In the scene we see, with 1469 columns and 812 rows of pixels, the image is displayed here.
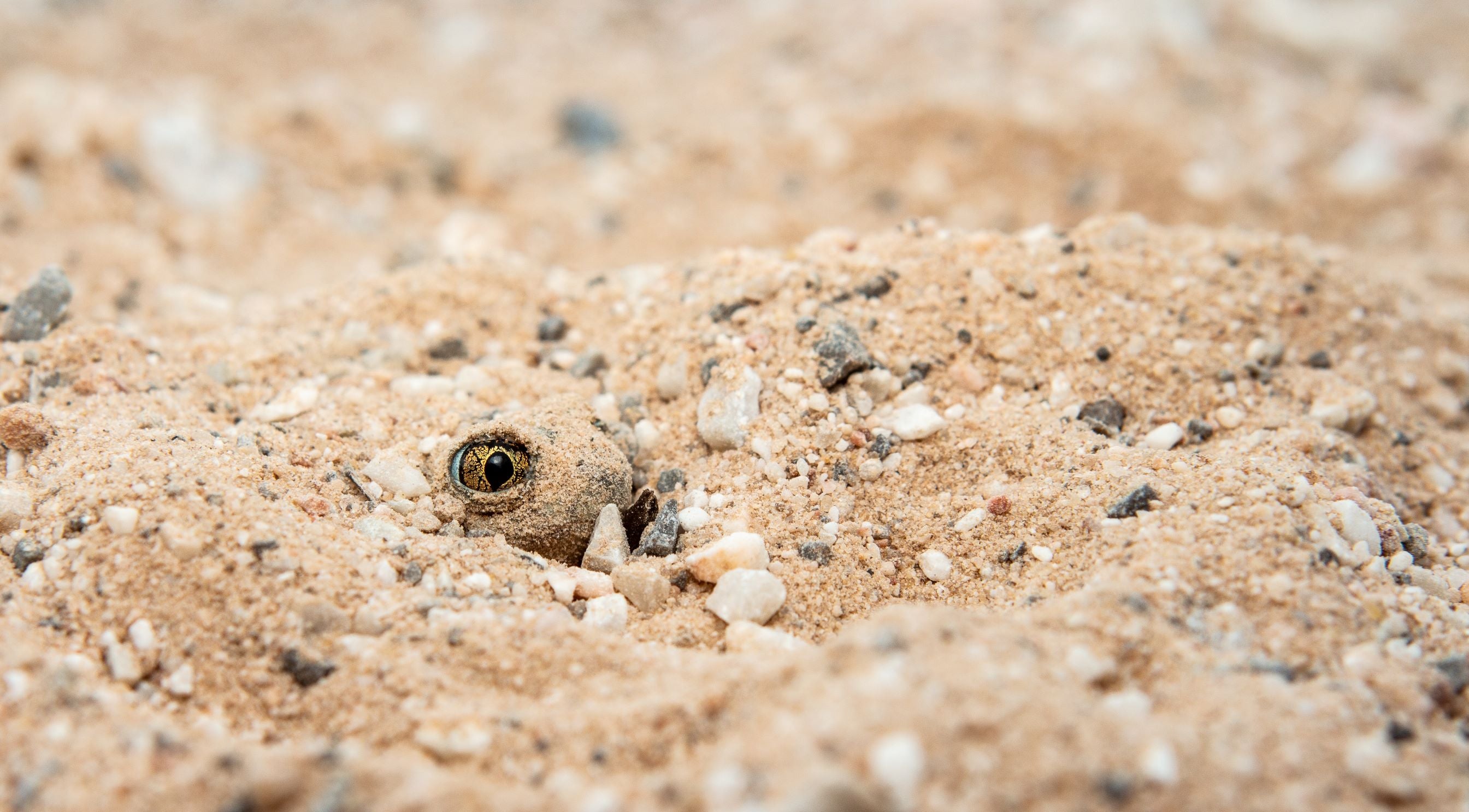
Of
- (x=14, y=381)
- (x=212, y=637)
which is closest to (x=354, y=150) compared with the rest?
(x=14, y=381)

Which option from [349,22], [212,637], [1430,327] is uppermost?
[349,22]

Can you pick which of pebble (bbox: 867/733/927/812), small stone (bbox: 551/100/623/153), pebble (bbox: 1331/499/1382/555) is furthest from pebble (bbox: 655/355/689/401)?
small stone (bbox: 551/100/623/153)

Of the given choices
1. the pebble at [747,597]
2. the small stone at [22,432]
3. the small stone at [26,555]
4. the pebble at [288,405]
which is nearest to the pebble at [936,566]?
the pebble at [747,597]

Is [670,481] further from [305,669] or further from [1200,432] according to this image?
[1200,432]

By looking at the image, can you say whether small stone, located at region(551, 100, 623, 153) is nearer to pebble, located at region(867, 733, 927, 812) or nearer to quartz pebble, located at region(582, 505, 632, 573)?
quartz pebble, located at region(582, 505, 632, 573)

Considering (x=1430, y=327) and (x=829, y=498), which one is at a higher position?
(x=829, y=498)

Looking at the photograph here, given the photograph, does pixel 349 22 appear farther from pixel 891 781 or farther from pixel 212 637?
pixel 891 781

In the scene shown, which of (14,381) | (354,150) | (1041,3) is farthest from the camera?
(1041,3)
